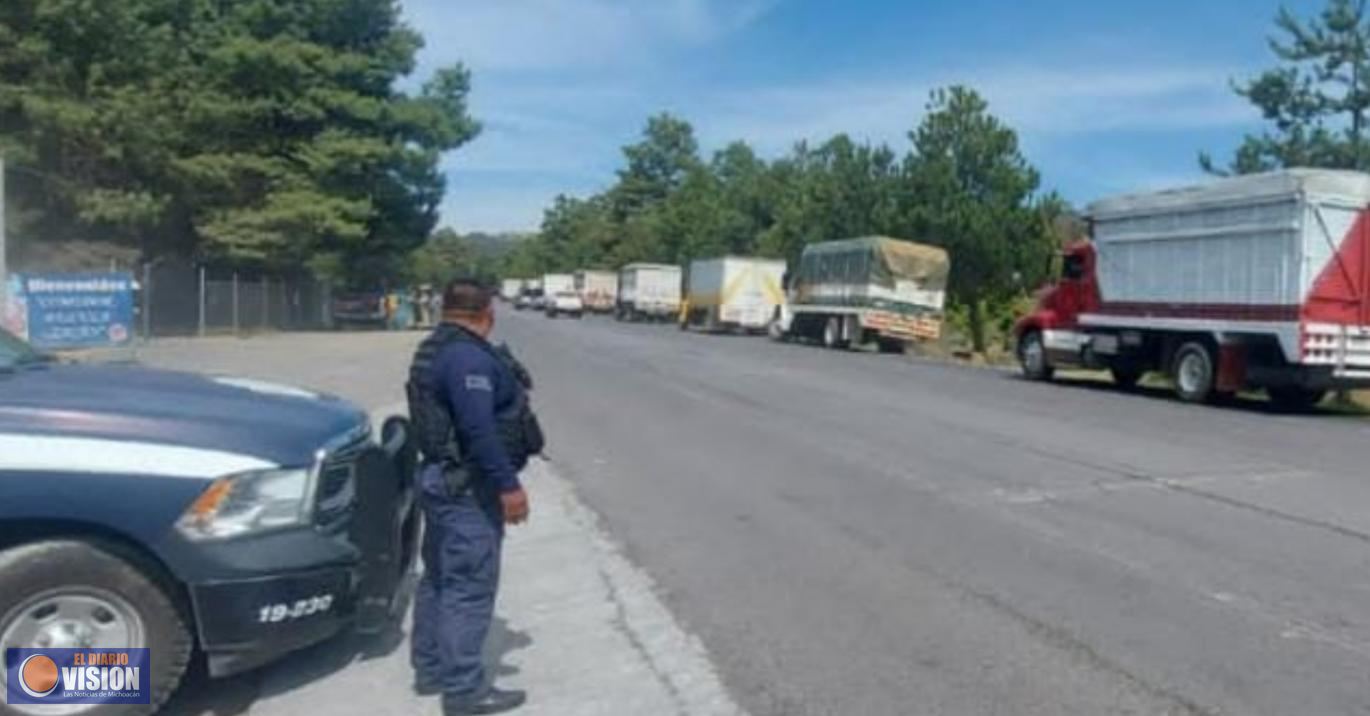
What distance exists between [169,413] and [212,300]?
1520 inches

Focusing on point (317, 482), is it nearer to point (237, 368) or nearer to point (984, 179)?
point (237, 368)

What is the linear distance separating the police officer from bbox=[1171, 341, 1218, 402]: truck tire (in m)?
18.8

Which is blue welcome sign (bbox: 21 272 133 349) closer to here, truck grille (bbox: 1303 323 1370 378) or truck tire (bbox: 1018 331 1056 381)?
truck tire (bbox: 1018 331 1056 381)

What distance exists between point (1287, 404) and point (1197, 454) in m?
9.53

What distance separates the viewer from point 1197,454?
13.8 metres

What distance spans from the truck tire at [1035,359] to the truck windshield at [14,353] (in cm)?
2269

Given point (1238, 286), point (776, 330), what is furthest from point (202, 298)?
point (1238, 286)

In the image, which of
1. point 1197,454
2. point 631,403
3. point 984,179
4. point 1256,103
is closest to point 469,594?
point 1197,454

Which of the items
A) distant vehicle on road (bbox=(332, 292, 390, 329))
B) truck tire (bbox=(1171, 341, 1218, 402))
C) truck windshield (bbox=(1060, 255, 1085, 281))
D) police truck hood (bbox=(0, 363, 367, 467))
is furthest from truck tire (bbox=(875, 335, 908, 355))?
police truck hood (bbox=(0, 363, 367, 467))

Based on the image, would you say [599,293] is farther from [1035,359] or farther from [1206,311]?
[1206,311]

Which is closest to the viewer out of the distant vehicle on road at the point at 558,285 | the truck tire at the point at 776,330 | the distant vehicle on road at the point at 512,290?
the truck tire at the point at 776,330

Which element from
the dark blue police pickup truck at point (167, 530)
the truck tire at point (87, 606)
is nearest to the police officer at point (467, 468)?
the dark blue police pickup truck at point (167, 530)

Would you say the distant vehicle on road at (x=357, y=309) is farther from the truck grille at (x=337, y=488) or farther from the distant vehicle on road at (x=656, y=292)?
the truck grille at (x=337, y=488)

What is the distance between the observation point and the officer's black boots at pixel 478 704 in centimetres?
502
